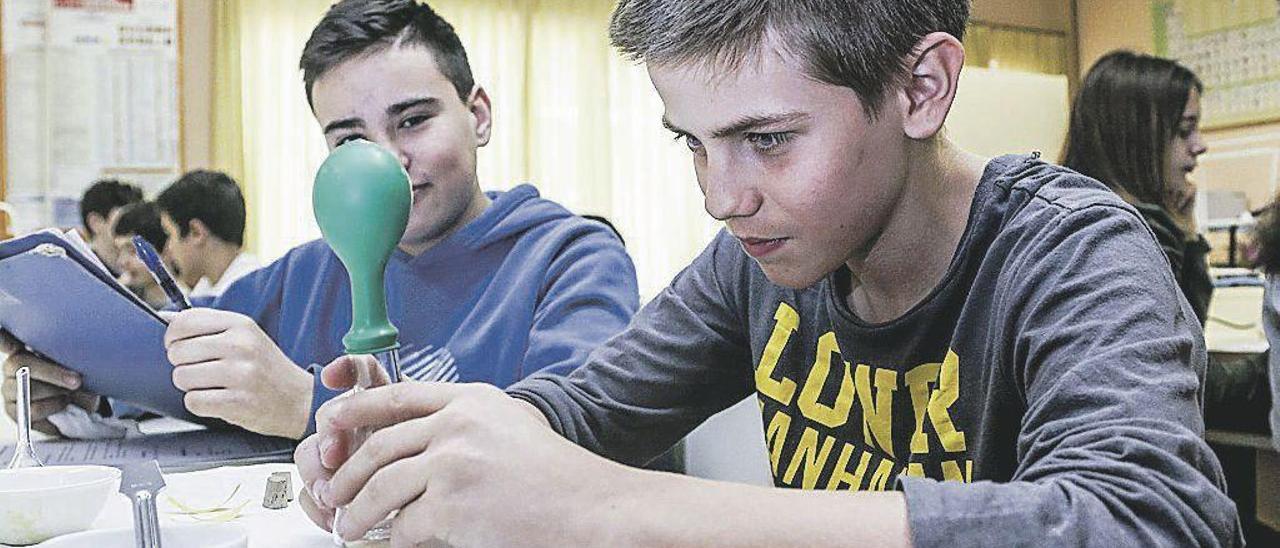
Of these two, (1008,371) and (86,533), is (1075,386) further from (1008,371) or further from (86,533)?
(86,533)

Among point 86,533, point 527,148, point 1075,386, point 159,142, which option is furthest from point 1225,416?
point 159,142

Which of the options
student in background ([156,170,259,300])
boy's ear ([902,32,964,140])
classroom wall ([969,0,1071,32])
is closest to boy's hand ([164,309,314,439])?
boy's ear ([902,32,964,140])

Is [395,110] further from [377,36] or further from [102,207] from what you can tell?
[102,207]

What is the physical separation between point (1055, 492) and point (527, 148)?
467 centimetres

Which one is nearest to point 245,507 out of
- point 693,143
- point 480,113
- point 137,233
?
point 693,143

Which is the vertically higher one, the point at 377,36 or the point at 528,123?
the point at 528,123

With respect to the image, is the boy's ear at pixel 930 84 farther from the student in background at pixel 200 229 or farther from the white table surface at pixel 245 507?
the student in background at pixel 200 229

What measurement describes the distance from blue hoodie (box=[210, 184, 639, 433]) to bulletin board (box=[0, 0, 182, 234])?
315 centimetres

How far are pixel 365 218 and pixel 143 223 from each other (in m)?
3.49

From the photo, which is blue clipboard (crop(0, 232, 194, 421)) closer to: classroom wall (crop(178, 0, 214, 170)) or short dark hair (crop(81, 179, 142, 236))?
short dark hair (crop(81, 179, 142, 236))

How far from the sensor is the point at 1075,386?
0.59 metres

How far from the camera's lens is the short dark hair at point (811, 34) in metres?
0.71

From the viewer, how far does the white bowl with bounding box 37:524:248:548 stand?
26.1 inches

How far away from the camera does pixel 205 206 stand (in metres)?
3.44
